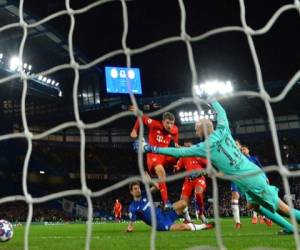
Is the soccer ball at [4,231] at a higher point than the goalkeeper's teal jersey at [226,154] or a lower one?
lower

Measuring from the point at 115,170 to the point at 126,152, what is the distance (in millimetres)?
2024

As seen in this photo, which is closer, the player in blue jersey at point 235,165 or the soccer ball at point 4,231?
the player in blue jersey at point 235,165

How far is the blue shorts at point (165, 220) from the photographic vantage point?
6.68 m

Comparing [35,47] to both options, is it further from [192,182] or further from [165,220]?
[165,220]

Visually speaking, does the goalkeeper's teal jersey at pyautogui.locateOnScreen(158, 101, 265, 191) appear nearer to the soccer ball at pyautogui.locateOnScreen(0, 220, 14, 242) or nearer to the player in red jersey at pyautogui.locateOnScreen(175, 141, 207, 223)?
the soccer ball at pyautogui.locateOnScreen(0, 220, 14, 242)

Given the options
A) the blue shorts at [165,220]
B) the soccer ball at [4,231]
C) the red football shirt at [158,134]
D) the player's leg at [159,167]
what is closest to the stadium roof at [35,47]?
the red football shirt at [158,134]

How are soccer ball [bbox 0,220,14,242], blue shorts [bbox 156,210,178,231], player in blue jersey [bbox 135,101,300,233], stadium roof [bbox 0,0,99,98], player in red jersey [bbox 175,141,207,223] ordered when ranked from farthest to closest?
stadium roof [bbox 0,0,99,98] → player in red jersey [bbox 175,141,207,223] → blue shorts [bbox 156,210,178,231] → soccer ball [bbox 0,220,14,242] → player in blue jersey [bbox 135,101,300,233]

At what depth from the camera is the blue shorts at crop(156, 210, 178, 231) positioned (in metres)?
6.68

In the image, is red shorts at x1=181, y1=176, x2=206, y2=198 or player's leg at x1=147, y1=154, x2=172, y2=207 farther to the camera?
player's leg at x1=147, y1=154, x2=172, y2=207

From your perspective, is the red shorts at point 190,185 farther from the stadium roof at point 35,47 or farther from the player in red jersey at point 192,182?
the stadium roof at point 35,47

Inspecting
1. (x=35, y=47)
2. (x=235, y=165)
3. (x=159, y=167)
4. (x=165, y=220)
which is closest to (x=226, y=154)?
(x=235, y=165)

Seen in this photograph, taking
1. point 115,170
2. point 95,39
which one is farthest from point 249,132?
point 95,39

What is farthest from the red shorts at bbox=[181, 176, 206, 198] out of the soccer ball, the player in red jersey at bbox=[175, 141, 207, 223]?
the soccer ball

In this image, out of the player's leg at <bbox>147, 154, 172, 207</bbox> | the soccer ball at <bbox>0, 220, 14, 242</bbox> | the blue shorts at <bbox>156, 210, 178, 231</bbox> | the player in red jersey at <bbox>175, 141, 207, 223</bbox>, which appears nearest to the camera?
the soccer ball at <bbox>0, 220, 14, 242</bbox>
